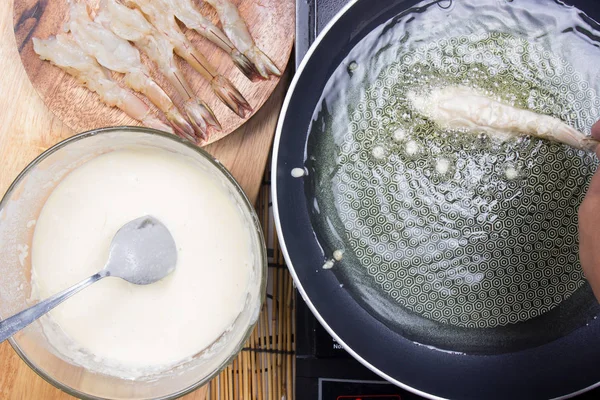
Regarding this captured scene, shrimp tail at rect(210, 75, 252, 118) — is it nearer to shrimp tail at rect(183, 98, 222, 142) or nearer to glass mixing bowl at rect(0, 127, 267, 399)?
shrimp tail at rect(183, 98, 222, 142)

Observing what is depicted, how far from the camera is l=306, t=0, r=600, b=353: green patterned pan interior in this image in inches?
30.5

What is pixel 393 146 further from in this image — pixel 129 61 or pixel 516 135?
pixel 129 61

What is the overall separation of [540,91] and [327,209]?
369 millimetres

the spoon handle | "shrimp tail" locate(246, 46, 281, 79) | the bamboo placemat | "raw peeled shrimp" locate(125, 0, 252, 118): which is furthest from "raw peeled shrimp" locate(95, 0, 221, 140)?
the spoon handle

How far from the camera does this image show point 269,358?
98 cm

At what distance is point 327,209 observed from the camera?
2.64ft

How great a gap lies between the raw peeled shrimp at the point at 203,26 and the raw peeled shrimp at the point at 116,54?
0.11 m

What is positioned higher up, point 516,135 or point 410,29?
point 410,29

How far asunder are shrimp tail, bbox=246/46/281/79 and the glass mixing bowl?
0.22 metres

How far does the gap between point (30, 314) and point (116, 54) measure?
473 mm

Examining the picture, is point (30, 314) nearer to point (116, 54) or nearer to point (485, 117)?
point (116, 54)

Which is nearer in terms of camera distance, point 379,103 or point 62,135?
point 379,103

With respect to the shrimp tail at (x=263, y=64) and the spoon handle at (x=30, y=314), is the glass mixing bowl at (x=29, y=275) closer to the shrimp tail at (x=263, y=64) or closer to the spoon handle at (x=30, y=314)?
the spoon handle at (x=30, y=314)

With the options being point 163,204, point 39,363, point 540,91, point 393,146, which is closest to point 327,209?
point 393,146
